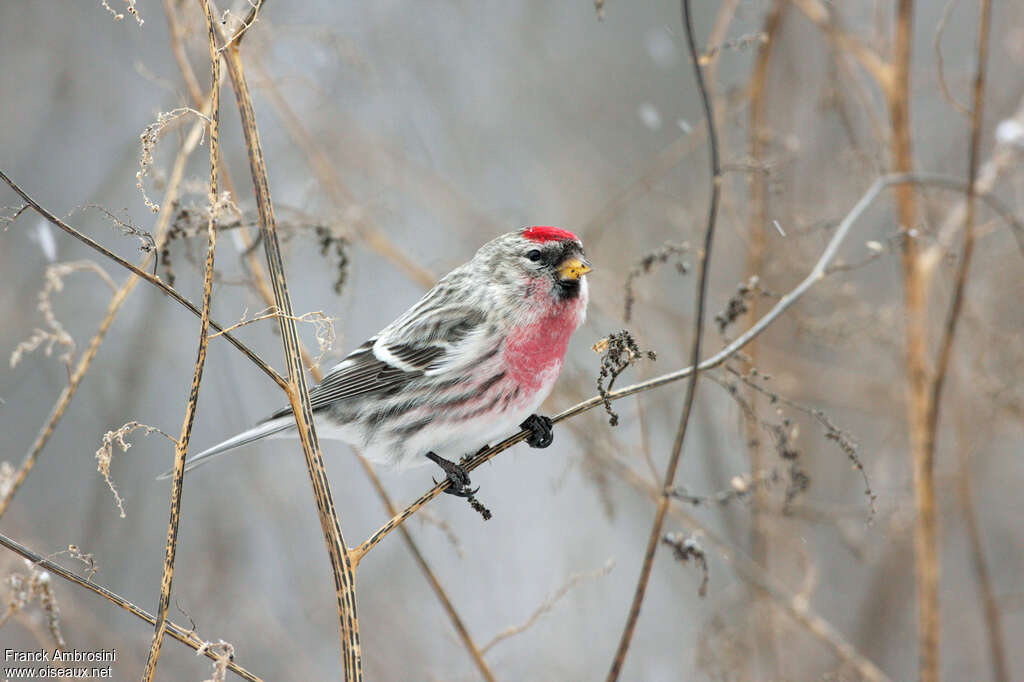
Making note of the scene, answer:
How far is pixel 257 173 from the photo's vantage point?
1.39 meters

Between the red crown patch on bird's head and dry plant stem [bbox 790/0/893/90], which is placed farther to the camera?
dry plant stem [bbox 790/0/893/90]

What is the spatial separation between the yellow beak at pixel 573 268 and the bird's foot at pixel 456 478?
60 cm

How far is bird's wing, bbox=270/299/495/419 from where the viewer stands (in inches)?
104

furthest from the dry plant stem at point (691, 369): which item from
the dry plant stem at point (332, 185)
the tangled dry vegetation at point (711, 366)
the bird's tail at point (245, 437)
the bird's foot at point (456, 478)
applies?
the dry plant stem at point (332, 185)

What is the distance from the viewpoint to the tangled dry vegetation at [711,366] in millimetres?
1576

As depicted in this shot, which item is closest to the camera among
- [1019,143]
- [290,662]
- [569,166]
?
[1019,143]

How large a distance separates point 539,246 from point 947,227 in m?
1.32

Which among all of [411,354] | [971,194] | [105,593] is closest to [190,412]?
[105,593]

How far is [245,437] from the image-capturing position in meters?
2.44

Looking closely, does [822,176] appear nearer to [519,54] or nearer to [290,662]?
[519,54]

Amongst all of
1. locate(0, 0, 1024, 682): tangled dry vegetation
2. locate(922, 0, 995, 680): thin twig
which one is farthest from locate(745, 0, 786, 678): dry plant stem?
locate(922, 0, 995, 680): thin twig

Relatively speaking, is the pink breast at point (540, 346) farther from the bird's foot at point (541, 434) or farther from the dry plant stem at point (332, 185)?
the dry plant stem at point (332, 185)

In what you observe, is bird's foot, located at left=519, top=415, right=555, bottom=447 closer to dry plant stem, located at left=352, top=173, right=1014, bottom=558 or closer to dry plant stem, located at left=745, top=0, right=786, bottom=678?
dry plant stem, located at left=352, top=173, right=1014, bottom=558

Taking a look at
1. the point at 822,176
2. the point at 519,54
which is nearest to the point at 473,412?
the point at 822,176
